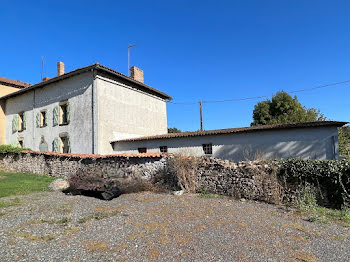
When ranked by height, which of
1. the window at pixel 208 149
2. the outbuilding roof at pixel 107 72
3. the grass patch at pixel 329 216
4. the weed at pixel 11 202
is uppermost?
the outbuilding roof at pixel 107 72

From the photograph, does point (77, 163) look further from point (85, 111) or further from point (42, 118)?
point (42, 118)

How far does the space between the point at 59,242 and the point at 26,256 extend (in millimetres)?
576

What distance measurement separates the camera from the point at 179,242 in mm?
3785

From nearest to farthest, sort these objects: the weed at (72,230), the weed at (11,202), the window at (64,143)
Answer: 1. the weed at (72,230)
2. the weed at (11,202)
3. the window at (64,143)

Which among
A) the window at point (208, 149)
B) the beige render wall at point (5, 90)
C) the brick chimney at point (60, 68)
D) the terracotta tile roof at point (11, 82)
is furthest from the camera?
the terracotta tile roof at point (11, 82)

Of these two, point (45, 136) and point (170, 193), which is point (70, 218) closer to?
point (170, 193)

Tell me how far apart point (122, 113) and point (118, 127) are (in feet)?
3.84

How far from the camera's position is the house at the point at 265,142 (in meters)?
10.4

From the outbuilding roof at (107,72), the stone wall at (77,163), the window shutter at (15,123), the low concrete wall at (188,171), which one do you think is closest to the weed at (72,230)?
the low concrete wall at (188,171)

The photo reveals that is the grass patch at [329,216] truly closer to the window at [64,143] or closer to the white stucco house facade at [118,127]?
the white stucco house facade at [118,127]

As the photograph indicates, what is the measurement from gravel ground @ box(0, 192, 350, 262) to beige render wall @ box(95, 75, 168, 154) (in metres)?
8.54

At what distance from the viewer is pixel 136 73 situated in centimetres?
1836

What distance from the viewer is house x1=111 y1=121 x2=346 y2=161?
10.4 metres

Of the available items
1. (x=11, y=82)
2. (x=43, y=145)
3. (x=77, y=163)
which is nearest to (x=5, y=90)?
(x=11, y=82)
